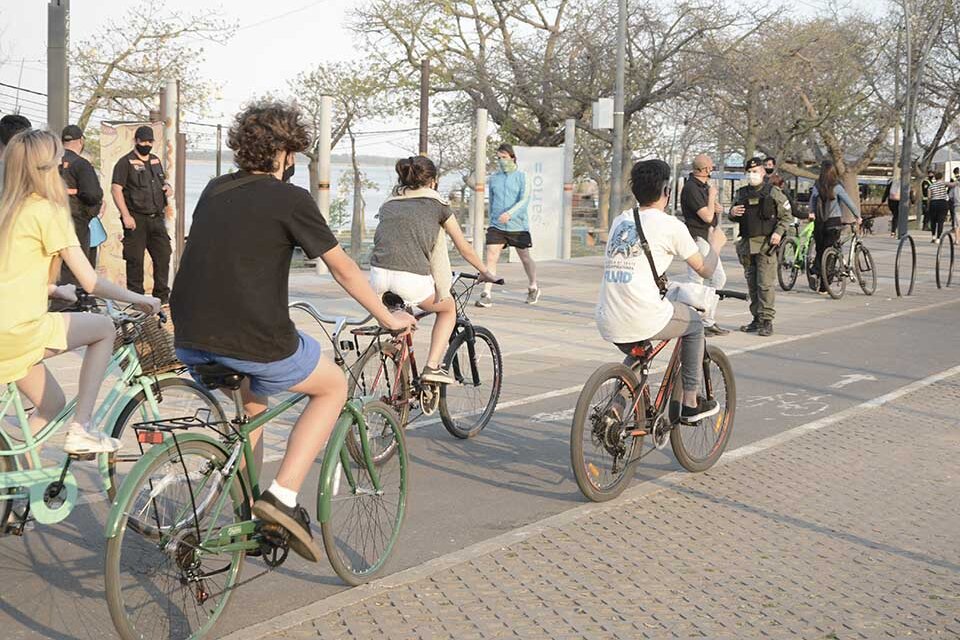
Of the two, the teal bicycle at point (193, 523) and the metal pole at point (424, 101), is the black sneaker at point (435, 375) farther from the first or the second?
the metal pole at point (424, 101)

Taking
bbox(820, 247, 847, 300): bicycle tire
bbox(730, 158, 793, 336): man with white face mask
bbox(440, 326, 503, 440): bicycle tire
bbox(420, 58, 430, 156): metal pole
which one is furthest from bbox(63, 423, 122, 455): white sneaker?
bbox(420, 58, 430, 156): metal pole

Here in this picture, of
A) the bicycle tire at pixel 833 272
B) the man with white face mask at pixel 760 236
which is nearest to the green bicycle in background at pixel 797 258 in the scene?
the bicycle tire at pixel 833 272

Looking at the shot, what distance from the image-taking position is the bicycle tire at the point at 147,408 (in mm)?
5230

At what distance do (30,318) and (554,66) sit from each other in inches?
1171

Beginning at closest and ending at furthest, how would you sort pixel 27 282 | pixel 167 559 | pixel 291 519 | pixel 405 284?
pixel 167 559
pixel 291 519
pixel 27 282
pixel 405 284

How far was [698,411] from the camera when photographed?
6.70 m

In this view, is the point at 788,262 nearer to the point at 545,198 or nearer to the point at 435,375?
the point at 545,198

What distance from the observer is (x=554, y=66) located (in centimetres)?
3338

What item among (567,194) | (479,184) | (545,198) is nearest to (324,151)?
(479,184)

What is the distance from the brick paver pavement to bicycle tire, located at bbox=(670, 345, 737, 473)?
4.3 inches

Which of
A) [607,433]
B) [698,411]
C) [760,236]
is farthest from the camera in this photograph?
[760,236]

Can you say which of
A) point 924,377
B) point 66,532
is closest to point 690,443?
point 66,532

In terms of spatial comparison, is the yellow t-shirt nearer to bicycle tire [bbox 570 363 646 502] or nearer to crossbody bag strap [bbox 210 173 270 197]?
crossbody bag strap [bbox 210 173 270 197]

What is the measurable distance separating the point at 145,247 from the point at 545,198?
1111cm
